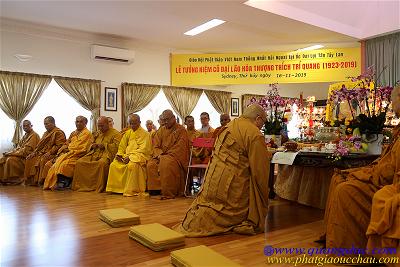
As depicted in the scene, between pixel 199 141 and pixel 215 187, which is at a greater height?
pixel 199 141

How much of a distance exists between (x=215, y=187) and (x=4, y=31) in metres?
6.60

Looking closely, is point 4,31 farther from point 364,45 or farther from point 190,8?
point 364,45

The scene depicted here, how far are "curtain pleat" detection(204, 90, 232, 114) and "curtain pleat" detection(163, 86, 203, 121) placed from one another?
1.27 ft

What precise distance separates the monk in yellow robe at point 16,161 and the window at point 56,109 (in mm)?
830

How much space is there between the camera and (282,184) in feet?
17.4

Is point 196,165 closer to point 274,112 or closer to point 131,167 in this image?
point 131,167

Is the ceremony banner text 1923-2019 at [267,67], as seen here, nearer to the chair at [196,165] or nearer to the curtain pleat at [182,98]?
the curtain pleat at [182,98]

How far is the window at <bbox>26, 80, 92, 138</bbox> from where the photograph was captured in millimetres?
8156

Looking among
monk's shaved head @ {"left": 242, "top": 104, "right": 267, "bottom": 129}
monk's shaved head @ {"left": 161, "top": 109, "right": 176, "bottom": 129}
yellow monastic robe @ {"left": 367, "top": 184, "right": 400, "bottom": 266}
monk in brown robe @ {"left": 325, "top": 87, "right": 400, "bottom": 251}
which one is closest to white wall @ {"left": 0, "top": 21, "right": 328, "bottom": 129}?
monk's shaved head @ {"left": 161, "top": 109, "right": 176, "bottom": 129}

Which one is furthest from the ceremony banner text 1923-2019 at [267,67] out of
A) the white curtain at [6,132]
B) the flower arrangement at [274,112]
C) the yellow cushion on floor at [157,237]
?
the yellow cushion on floor at [157,237]

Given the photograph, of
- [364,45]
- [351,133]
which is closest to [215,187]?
[351,133]

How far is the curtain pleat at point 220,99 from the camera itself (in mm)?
11008

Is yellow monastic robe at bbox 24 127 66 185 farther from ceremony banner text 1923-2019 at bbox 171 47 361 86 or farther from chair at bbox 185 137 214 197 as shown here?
ceremony banner text 1923-2019 at bbox 171 47 361 86

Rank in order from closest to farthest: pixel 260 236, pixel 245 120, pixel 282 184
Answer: pixel 260 236, pixel 245 120, pixel 282 184
